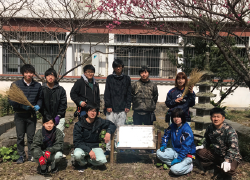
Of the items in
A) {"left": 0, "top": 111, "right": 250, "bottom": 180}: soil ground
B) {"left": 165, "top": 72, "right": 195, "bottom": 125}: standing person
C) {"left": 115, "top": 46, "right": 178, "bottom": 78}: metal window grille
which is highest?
{"left": 115, "top": 46, "right": 178, "bottom": 78}: metal window grille

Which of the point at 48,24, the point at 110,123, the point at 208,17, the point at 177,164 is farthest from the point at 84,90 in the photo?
the point at 48,24

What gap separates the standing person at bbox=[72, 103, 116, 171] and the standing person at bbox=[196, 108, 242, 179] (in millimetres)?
1587


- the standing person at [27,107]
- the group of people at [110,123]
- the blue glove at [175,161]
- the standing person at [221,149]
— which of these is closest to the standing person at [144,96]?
the group of people at [110,123]

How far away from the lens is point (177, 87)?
417cm

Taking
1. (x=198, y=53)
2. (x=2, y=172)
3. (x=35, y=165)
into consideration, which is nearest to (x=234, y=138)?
(x=35, y=165)

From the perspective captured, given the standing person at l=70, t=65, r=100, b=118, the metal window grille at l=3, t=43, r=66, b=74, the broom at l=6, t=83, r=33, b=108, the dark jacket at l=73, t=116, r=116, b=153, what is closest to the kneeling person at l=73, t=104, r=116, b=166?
the dark jacket at l=73, t=116, r=116, b=153

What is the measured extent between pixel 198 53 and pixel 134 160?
15.2 feet

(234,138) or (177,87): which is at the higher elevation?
(177,87)

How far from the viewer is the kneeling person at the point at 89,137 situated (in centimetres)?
364

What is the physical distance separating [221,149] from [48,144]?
275cm

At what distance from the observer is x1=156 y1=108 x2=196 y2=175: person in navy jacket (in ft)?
11.7

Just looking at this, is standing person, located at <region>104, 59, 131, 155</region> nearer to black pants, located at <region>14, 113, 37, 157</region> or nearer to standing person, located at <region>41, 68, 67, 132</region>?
standing person, located at <region>41, 68, 67, 132</region>

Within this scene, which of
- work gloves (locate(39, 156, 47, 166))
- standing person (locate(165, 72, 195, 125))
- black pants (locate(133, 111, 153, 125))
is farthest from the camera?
black pants (locate(133, 111, 153, 125))

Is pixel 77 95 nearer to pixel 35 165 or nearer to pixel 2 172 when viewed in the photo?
pixel 35 165
